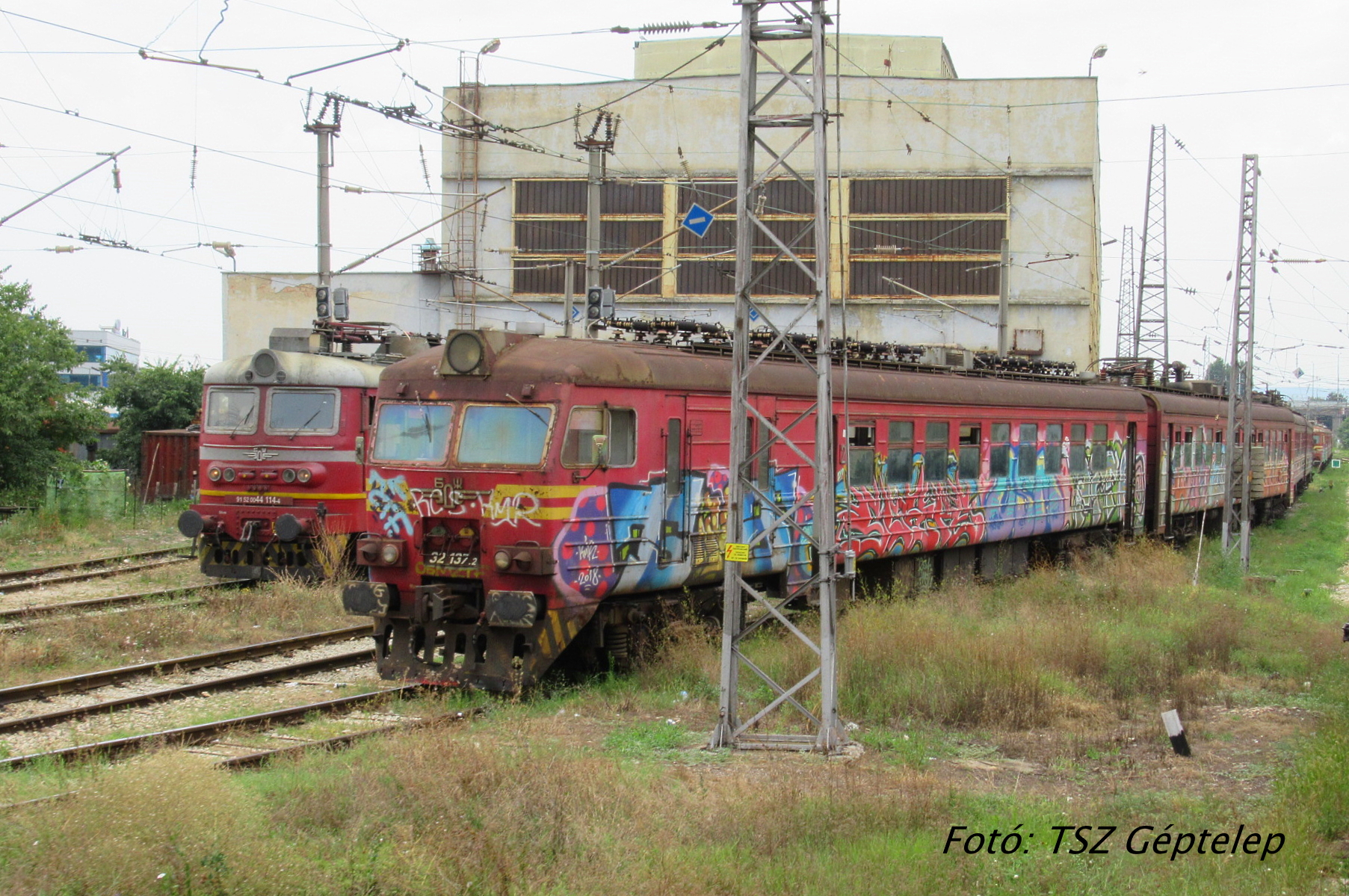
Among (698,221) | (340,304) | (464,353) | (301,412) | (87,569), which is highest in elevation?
(698,221)

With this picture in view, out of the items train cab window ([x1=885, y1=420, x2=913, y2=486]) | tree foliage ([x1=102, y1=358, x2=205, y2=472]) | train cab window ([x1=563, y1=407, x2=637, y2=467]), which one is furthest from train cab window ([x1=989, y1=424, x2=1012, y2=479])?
tree foliage ([x1=102, y1=358, x2=205, y2=472])

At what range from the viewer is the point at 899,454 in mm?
15820

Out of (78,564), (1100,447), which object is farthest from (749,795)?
(1100,447)

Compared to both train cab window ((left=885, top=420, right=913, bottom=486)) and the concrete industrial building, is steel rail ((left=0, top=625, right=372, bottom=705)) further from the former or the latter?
the concrete industrial building


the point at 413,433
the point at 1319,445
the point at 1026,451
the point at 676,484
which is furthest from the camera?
the point at 1319,445

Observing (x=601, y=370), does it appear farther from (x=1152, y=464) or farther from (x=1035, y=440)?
(x=1152, y=464)

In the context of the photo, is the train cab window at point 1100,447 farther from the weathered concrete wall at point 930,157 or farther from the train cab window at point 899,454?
the weathered concrete wall at point 930,157

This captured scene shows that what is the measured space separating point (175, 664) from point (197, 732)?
9.50ft

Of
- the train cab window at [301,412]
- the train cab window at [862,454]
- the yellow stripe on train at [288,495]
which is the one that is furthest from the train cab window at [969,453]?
the train cab window at [301,412]

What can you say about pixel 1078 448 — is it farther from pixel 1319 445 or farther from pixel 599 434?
pixel 1319 445

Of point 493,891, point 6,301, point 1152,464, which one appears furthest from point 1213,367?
Result: point 493,891

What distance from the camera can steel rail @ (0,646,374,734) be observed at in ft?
31.9

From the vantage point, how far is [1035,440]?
1948 cm

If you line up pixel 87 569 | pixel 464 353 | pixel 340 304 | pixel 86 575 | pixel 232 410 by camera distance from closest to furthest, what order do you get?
pixel 464 353 < pixel 232 410 < pixel 86 575 < pixel 87 569 < pixel 340 304
